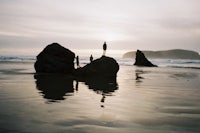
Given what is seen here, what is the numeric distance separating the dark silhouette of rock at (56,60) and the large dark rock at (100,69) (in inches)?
106

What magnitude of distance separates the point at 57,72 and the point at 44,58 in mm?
2258

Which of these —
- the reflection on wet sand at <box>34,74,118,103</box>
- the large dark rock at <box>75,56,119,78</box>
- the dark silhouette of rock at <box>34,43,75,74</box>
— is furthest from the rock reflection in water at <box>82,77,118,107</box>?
the dark silhouette of rock at <box>34,43,75,74</box>

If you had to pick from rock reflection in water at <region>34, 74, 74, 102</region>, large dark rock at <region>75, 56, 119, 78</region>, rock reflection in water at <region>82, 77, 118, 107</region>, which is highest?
large dark rock at <region>75, 56, 119, 78</region>

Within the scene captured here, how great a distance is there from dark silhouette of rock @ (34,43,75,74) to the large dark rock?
8.87ft

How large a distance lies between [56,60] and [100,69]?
5.60m

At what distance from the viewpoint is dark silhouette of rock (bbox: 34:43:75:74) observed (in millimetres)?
31703

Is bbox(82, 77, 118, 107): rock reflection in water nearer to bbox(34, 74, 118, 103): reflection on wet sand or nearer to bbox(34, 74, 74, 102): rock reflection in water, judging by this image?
bbox(34, 74, 118, 103): reflection on wet sand

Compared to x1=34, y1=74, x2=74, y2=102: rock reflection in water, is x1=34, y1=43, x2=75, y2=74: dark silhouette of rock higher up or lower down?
higher up

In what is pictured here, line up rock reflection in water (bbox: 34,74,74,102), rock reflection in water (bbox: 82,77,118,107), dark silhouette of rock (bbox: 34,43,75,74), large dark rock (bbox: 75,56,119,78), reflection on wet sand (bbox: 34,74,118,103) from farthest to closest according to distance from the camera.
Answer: dark silhouette of rock (bbox: 34,43,75,74), large dark rock (bbox: 75,56,119,78), rock reflection in water (bbox: 82,77,118,107), reflection on wet sand (bbox: 34,74,118,103), rock reflection in water (bbox: 34,74,74,102)

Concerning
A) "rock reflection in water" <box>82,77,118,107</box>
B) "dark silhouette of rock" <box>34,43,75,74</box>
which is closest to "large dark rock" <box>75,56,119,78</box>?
"dark silhouette of rock" <box>34,43,75,74</box>

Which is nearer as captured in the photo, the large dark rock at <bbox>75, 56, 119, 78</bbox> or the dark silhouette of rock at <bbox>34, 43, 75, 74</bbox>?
the large dark rock at <bbox>75, 56, 119, 78</bbox>

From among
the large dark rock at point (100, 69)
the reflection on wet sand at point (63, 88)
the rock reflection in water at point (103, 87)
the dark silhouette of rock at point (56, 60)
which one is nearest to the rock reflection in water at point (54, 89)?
the reflection on wet sand at point (63, 88)

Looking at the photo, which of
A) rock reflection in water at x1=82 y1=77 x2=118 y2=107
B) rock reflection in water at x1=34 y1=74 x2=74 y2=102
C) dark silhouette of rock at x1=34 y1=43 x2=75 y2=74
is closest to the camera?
rock reflection in water at x1=34 y1=74 x2=74 y2=102

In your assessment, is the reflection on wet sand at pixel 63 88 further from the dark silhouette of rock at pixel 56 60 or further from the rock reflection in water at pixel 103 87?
the dark silhouette of rock at pixel 56 60
